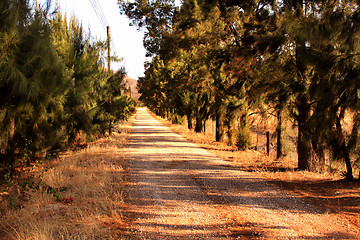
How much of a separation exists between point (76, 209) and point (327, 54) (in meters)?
5.75

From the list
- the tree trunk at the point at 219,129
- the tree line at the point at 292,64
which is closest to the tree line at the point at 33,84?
the tree line at the point at 292,64

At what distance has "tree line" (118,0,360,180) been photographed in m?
5.02

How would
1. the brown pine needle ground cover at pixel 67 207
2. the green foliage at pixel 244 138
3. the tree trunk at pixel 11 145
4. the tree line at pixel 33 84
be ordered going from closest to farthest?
the brown pine needle ground cover at pixel 67 207, the tree line at pixel 33 84, the tree trunk at pixel 11 145, the green foliage at pixel 244 138

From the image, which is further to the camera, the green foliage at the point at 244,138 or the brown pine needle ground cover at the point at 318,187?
the green foliage at the point at 244,138

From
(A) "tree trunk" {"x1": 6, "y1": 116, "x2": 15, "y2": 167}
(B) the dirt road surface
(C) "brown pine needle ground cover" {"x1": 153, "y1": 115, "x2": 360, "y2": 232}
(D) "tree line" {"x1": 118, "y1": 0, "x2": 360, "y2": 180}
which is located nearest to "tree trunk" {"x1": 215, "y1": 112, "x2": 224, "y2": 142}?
(D) "tree line" {"x1": 118, "y1": 0, "x2": 360, "y2": 180}

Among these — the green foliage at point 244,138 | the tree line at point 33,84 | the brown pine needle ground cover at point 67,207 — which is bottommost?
the brown pine needle ground cover at point 67,207

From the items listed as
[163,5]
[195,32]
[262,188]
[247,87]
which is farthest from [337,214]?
[163,5]

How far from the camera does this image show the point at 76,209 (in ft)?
15.4

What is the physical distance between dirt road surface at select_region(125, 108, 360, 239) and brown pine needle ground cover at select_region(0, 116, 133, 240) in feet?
1.20

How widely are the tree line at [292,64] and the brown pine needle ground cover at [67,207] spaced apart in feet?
15.4

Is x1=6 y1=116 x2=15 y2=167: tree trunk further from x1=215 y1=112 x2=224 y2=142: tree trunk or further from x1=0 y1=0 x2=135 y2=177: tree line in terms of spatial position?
x1=215 y1=112 x2=224 y2=142: tree trunk

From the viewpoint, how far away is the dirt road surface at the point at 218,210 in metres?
3.87

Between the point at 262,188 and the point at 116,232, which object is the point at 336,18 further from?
the point at 116,232

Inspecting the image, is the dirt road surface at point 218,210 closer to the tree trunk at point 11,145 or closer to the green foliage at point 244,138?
the tree trunk at point 11,145
